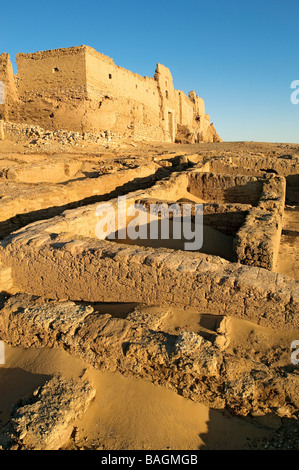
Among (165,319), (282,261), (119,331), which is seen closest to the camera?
(119,331)

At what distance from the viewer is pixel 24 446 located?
1.85 meters

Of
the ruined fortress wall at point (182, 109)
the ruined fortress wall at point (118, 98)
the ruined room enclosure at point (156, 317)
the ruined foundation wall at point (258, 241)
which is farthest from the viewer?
the ruined fortress wall at point (182, 109)

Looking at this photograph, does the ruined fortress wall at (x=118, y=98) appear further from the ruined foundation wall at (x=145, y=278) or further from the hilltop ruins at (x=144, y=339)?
the ruined foundation wall at (x=145, y=278)

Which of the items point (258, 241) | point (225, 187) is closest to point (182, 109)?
point (225, 187)

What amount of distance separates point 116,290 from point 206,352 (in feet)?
4.06

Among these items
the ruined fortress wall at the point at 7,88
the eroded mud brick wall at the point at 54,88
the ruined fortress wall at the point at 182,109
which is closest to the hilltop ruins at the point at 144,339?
the eroded mud brick wall at the point at 54,88

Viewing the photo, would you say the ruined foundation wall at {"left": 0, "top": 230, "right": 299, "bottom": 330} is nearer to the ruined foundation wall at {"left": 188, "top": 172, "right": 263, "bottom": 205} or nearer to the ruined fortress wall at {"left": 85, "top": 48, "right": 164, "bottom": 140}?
the ruined foundation wall at {"left": 188, "top": 172, "right": 263, "bottom": 205}

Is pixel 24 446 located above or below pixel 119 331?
below

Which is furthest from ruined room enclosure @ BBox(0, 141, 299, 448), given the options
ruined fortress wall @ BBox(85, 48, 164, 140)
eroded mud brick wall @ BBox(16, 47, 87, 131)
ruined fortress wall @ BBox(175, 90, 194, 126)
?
ruined fortress wall @ BBox(175, 90, 194, 126)

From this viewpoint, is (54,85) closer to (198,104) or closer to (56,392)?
(56,392)

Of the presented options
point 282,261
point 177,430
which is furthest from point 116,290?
point 282,261

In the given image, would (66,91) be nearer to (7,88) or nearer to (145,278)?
(7,88)

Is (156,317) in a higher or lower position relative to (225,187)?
lower
